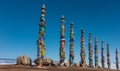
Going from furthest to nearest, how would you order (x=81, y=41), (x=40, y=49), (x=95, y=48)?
1. (x=95, y=48)
2. (x=81, y=41)
3. (x=40, y=49)

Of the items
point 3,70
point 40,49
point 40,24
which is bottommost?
point 3,70

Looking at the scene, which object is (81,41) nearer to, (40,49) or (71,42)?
(71,42)

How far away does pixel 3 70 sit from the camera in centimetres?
2108

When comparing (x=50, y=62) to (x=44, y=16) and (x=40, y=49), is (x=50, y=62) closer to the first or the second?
(x=40, y=49)

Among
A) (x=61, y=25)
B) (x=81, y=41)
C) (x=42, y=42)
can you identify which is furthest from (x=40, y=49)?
(x=81, y=41)

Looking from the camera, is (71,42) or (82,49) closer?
(71,42)

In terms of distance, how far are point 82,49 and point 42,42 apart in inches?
600

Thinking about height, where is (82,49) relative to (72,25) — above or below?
below

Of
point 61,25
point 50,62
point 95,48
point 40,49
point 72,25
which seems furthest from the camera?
point 95,48

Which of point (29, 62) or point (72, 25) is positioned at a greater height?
point (72, 25)

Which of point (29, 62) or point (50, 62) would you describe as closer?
point (29, 62)

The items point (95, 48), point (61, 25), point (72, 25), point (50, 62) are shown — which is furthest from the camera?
point (95, 48)

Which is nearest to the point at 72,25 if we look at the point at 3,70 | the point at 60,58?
the point at 60,58

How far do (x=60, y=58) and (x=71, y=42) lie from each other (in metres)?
4.53
